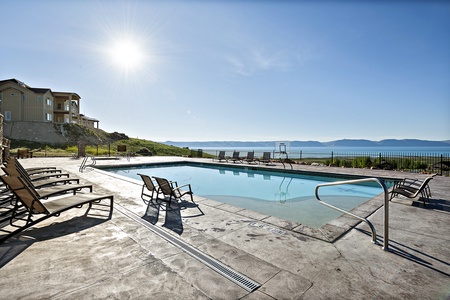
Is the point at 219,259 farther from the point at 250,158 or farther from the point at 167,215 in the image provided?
the point at 250,158

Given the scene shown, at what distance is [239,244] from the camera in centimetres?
296

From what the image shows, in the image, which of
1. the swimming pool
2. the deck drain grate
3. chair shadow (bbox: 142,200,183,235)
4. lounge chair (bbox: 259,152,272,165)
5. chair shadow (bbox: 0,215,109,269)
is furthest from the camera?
lounge chair (bbox: 259,152,272,165)

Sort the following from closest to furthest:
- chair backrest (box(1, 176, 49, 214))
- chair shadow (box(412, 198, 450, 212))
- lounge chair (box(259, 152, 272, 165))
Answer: chair backrest (box(1, 176, 49, 214)) → chair shadow (box(412, 198, 450, 212)) → lounge chair (box(259, 152, 272, 165))

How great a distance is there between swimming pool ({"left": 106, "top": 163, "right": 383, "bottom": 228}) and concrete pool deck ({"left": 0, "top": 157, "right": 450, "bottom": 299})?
161 cm

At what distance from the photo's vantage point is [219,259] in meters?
2.54

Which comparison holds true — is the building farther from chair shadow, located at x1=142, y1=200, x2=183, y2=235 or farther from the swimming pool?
chair shadow, located at x1=142, y1=200, x2=183, y2=235

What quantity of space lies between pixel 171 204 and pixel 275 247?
2.92 m

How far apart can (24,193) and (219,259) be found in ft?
9.42

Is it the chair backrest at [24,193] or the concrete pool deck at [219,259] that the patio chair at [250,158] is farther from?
the chair backrest at [24,193]

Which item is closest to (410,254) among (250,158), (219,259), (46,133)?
(219,259)

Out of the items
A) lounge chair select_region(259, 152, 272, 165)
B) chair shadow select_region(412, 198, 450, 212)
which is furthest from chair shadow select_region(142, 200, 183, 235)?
lounge chair select_region(259, 152, 272, 165)

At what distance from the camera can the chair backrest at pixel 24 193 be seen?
3.00 meters

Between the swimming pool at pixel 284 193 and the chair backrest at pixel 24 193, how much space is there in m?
4.50

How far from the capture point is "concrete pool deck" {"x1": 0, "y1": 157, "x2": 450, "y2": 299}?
199 centimetres
